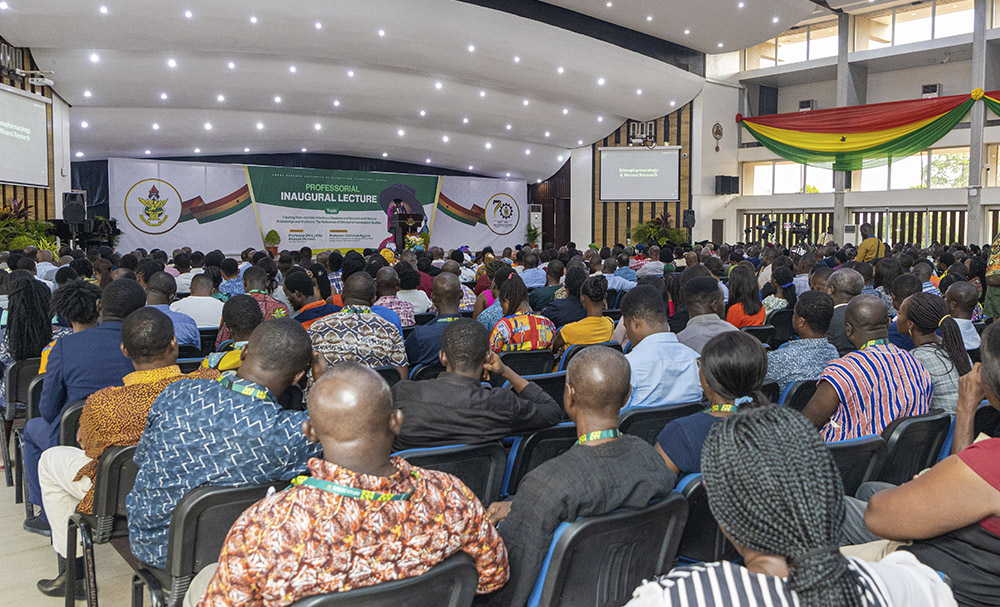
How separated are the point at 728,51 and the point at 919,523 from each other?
1979 centimetres

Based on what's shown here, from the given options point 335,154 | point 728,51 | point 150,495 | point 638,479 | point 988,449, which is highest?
point 728,51

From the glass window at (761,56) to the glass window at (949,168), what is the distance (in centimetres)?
500

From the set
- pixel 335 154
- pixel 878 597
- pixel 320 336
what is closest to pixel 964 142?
pixel 335 154

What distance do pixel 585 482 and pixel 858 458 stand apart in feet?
3.47

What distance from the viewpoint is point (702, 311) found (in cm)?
429

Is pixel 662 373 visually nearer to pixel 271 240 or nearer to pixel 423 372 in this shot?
pixel 423 372

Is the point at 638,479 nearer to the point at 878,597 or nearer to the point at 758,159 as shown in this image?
the point at 878,597

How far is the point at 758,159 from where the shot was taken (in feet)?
70.5

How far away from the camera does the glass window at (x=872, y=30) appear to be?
19.3 meters

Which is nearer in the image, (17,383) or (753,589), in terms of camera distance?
(753,589)

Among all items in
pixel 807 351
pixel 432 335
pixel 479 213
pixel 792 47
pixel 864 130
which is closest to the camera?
pixel 807 351

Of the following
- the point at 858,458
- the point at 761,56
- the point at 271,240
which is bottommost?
the point at 858,458

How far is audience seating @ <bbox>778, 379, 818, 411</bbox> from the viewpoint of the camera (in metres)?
3.41

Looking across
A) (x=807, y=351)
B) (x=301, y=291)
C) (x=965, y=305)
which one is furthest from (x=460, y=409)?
(x=965, y=305)
